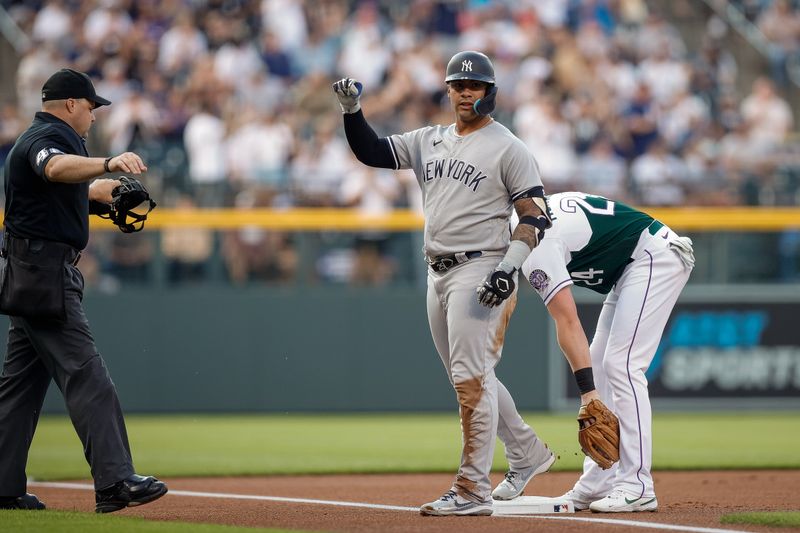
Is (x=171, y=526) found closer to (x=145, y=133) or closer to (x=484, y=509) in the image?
(x=484, y=509)

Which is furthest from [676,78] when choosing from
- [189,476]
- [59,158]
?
[59,158]

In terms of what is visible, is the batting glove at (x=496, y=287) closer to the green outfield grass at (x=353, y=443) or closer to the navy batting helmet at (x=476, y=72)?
the navy batting helmet at (x=476, y=72)

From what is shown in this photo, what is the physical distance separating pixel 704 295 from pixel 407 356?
3.54 m

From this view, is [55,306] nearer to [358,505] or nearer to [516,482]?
[358,505]

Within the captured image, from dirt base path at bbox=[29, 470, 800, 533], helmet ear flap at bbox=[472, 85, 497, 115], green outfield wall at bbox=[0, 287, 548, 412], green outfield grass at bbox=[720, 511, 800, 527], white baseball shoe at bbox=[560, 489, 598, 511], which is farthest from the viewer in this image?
green outfield wall at bbox=[0, 287, 548, 412]

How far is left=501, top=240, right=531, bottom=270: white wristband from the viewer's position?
6.06 metres

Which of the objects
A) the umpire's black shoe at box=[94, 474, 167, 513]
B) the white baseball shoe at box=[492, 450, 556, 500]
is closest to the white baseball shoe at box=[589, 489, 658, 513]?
the white baseball shoe at box=[492, 450, 556, 500]

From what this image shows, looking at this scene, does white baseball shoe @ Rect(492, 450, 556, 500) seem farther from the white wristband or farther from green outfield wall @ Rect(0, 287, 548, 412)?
green outfield wall @ Rect(0, 287, 548, 412)

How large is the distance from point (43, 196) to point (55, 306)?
1.86ft

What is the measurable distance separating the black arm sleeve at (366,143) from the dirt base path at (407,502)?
1.85m

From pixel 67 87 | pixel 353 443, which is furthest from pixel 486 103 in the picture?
pixel 353 443

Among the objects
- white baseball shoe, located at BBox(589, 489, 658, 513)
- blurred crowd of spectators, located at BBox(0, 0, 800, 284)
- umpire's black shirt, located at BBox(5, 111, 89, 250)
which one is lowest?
white baseball shoe, located at BBox(589, 489, 658, 513)

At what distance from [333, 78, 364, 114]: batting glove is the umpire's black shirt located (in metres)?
1.38

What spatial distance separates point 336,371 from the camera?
14.3 m
